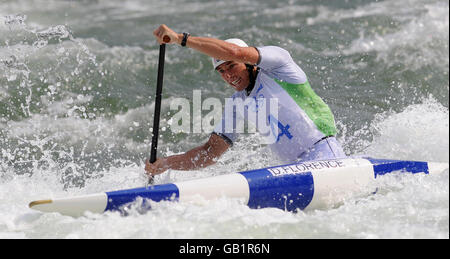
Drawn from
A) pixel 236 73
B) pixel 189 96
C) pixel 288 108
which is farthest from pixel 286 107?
pixel 189 96

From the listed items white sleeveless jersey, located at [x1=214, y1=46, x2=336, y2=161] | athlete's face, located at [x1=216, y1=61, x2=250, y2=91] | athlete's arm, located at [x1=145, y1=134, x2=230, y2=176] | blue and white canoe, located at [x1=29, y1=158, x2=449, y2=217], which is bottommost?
blue and white canoe, located at [x1=29, y1=158, x2=449, y2=217]

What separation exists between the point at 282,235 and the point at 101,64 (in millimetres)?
6044

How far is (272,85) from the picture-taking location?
4.63 m

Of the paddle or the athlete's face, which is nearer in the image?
the paddle

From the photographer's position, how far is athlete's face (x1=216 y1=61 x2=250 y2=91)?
455cm

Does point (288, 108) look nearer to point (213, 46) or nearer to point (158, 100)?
point (213, 46)

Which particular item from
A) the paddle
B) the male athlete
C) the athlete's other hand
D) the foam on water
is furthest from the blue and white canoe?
the athlete's other hand

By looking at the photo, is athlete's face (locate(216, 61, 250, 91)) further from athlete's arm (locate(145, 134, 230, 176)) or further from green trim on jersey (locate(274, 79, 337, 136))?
athlete's arm (locate(145, 134, 230, 176))

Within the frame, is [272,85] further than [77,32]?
No

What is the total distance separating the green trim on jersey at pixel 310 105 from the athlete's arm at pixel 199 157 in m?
0.66

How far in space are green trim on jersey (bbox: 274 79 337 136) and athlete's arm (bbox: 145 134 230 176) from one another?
663 millimetres

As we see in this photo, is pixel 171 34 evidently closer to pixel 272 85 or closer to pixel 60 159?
pixel 272 85

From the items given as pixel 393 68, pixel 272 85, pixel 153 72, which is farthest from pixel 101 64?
pixel 272 85

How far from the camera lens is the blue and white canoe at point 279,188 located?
365 centimetres
